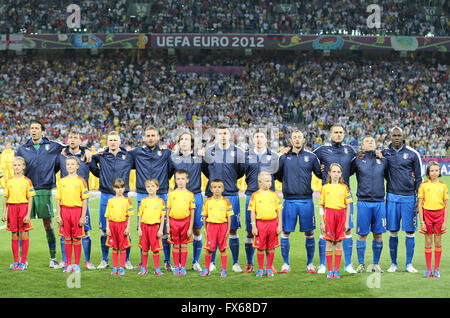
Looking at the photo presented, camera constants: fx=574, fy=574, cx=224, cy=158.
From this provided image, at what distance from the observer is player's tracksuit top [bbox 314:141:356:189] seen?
28.6 feet

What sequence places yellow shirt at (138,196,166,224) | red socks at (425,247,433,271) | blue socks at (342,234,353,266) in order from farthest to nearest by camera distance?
blue socks at (342,234,353,266) < red socks at (425,247,433,271) < yellow shirt at (138,196,166,224)

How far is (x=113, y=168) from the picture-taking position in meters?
8.84

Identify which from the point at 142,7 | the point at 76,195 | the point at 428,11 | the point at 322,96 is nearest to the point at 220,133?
the point at 76,195

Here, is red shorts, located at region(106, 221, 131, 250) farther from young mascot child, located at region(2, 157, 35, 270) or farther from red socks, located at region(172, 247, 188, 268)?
young mascot child, located at region(2, 157, 35, 270)

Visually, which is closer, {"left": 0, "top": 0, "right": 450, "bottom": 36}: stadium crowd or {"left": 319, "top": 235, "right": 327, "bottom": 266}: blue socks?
{"left": 319, "top": 235, "right": 327, "bottom": 266}: blue socks

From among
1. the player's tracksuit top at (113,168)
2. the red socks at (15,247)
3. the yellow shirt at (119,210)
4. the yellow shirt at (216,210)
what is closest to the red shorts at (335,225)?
the yellow shirt at (216,210)

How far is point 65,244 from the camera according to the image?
27.9 feet

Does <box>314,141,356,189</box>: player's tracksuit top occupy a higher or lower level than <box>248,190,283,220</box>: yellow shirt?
higher

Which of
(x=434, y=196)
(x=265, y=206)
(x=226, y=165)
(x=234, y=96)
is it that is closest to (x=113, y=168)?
(x=226, y=165)

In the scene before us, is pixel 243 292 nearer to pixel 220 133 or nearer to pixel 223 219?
pixel 223 219

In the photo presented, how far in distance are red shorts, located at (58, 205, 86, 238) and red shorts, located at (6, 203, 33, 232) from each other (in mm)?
771

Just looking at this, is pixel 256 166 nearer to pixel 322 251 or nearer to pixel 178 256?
pixel 322 251

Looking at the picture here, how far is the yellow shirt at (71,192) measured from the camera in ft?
27.7

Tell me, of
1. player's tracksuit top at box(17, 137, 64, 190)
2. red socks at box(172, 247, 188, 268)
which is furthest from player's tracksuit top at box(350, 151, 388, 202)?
player's tracksuit top at box(17, 137, 64, 190)
